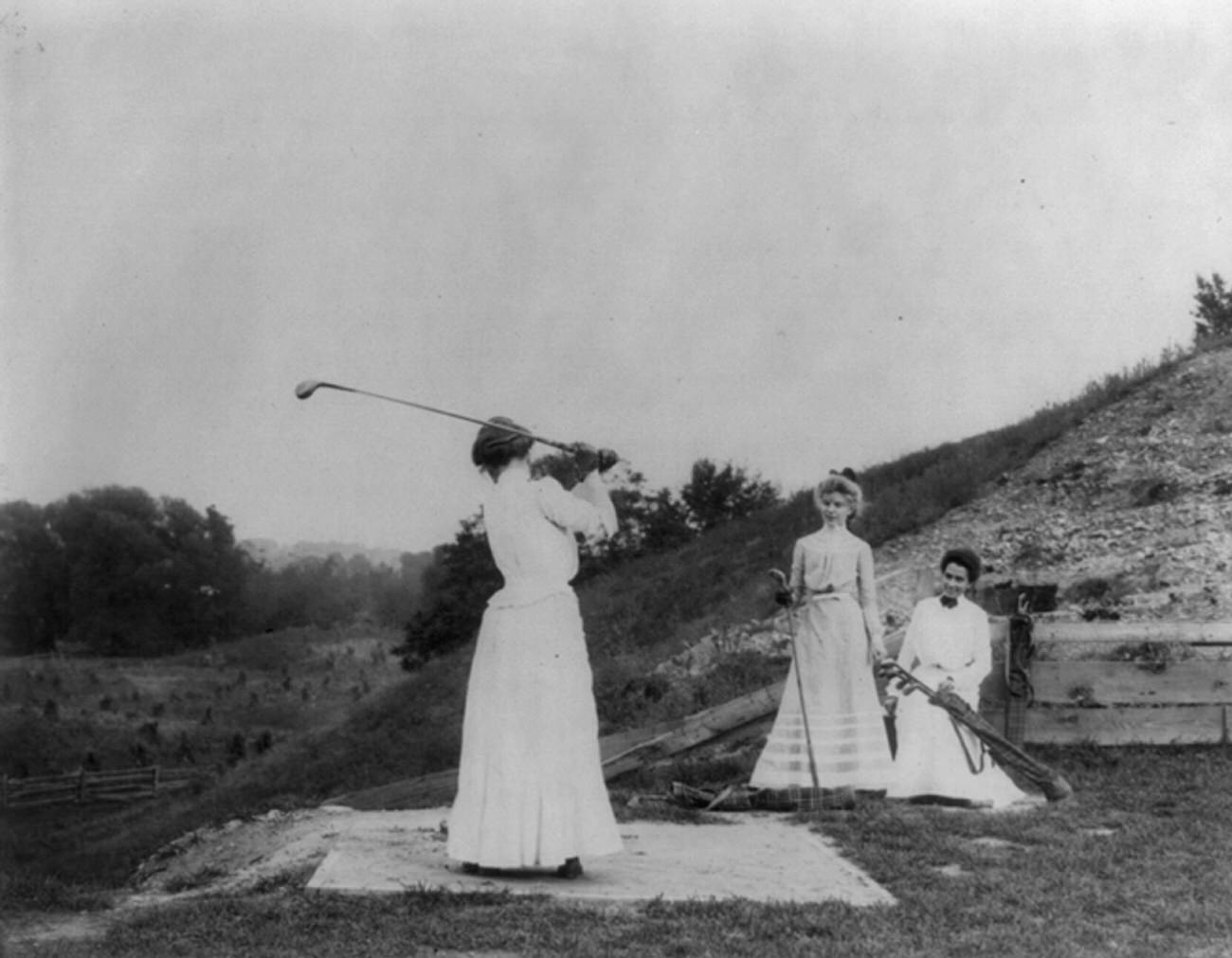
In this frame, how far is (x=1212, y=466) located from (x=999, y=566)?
3.14m

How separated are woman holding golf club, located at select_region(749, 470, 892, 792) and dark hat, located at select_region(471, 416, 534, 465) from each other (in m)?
3.08

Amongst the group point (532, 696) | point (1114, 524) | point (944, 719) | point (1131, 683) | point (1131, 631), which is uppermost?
point (1114, 524)

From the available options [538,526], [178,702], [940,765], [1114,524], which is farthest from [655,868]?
[178,702]

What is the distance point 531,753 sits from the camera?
6512mm

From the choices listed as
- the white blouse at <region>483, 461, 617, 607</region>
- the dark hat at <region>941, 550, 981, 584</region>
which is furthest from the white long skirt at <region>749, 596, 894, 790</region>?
the white blouse at <region>483, 461, 617, 607</region>

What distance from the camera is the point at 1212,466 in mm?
17844

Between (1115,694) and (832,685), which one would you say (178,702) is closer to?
(832,685)

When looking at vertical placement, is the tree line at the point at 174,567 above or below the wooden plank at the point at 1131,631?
above

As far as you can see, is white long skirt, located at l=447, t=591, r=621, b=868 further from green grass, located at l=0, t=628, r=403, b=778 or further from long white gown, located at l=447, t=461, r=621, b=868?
green grass, located at l=0, t=628, r=403, b=778

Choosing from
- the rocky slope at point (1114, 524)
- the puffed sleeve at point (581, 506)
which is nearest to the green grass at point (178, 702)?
the rocky slope at point (1114, 524)

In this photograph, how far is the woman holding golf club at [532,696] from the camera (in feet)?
21.2

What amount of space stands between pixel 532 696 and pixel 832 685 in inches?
129

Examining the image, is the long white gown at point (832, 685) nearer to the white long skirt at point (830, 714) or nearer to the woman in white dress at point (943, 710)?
the white long skirt at point (830, 714)

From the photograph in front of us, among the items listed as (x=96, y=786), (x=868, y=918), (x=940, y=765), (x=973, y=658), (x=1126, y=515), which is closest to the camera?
(x=868, y=918)
